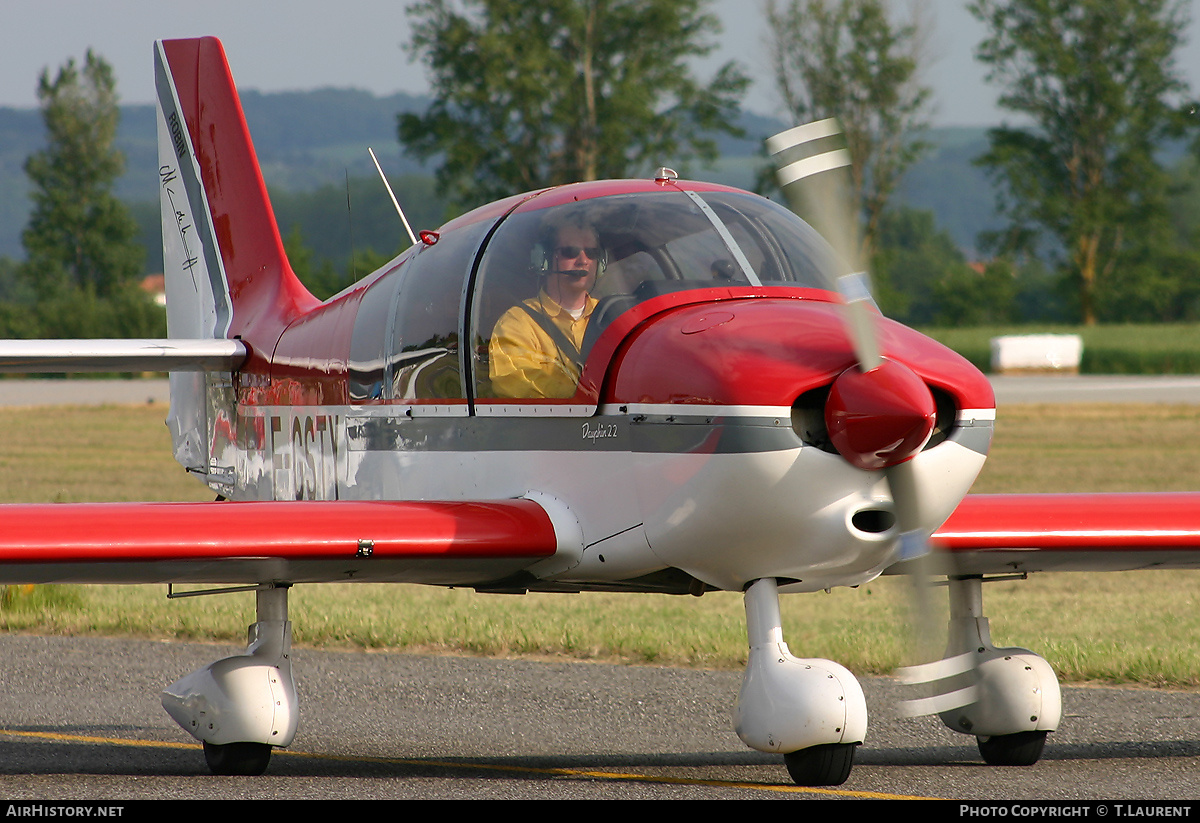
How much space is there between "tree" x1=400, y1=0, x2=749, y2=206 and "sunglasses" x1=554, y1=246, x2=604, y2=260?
51702 millimetres

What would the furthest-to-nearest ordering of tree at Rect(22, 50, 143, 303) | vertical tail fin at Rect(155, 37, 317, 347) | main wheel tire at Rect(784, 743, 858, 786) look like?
tree at Rect(22, 50, 143, 303)
vertical tail fin at Rect(155, 37, 317, 347)
main wheel tire at Rect(784, 743, 858, 786)

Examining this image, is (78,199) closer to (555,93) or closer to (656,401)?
(555,93)

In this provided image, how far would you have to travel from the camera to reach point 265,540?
18.5 ft

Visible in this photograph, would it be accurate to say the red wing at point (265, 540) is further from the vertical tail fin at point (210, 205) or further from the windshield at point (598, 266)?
the vertical tail fin at point (210, 205)

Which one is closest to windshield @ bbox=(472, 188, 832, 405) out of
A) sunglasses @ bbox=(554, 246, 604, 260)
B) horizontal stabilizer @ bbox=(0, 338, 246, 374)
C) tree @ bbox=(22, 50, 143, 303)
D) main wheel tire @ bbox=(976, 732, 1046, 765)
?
sunglasses @ bbox=(554, 246, 604, 260)

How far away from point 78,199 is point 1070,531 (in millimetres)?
78468

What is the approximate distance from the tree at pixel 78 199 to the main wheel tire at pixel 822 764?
7640cm

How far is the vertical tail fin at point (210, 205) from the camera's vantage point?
9.77 metres

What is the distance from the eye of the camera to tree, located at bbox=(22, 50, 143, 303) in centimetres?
7788

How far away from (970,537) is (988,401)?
1160mm

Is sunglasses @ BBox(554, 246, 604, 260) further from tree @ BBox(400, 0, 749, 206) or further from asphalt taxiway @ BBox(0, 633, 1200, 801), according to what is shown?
tree @ BBox(400, 0, 749, 206)

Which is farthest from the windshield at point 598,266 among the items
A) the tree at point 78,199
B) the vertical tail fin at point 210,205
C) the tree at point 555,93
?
the tree at point 78,199

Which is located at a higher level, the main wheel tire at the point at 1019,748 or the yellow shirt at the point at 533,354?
the yellow shirt at the point at 533,354

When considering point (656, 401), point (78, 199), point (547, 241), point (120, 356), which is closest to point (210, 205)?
point (120, 356)
